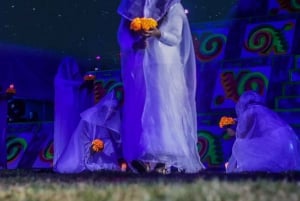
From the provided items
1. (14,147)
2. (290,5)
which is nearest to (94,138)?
(14,147)

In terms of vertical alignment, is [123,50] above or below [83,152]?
above

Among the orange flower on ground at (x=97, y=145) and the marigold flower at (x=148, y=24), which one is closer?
the marigold flower at (x=148, y=24)

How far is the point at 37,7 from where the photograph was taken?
9859mm

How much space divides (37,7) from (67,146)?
4683mm

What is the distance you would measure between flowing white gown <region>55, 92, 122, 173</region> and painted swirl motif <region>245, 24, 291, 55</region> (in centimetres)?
230

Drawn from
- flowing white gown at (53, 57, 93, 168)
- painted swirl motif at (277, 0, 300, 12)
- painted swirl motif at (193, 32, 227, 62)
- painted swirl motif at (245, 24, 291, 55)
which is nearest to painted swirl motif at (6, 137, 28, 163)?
flowing white gown at (53, 57, 93, 168)

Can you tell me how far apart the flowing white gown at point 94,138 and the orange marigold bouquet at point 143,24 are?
197 centimetres

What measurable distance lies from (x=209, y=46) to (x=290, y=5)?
1.20 meters

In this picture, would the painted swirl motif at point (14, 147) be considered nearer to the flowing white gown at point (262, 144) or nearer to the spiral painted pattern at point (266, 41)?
the spiral painted pattern at point (266, 41)

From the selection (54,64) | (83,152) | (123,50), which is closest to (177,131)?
(123,50)

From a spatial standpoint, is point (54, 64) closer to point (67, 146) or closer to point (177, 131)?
point (67, 146)

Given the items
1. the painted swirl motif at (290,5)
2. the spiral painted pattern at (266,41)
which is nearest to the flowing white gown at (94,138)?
the spiral painted pattern at (266,41)

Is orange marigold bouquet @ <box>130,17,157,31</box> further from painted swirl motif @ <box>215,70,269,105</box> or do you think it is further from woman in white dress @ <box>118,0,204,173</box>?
painted swirl motif @ <box>215,70,269,105</box>

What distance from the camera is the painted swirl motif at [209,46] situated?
307 inches
